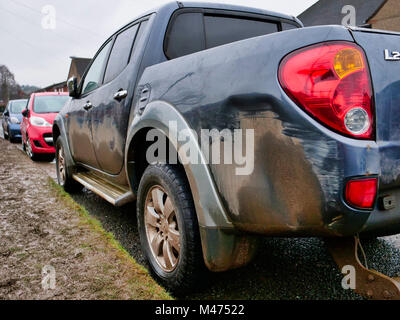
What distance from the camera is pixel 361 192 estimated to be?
1.39 metres

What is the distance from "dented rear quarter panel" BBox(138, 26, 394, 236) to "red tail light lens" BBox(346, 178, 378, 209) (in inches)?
1.2

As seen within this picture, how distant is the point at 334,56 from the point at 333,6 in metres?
35.9

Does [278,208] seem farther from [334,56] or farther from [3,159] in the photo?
[3,159]

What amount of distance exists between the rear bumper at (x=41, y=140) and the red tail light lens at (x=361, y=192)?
773cm

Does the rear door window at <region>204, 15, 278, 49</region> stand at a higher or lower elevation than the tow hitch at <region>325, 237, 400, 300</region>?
higher

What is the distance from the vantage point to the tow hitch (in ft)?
5.00

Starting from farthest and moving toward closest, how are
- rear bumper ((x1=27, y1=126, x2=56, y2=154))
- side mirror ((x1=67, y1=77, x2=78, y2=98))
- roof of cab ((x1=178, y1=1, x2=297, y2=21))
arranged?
rear bumper ((x1=27, y1=126, x2=56, y2=154))
side mirror ((x1=67, y1=77, x2=78, y2=98))
roof of cab ((x1=178, y1=1, x2=297, y2=21))

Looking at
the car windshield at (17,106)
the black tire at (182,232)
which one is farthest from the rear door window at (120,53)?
the car windshield at (17,106)

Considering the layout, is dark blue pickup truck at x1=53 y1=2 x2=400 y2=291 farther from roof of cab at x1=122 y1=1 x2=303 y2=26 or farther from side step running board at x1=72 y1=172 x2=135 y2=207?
roof of cab at x1=122 y1=1 x2=303 y2=26

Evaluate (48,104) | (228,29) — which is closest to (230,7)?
(228,29)

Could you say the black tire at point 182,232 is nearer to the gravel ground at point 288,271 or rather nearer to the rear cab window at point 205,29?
the gravel ground at point 288,271

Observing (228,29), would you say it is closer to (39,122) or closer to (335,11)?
(39,122)

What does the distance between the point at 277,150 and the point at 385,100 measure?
0.51m

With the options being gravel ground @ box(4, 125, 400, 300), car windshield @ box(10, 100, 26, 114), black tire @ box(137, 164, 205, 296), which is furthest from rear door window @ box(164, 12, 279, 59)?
car windshield @ box(10, 100, 26, 114)
